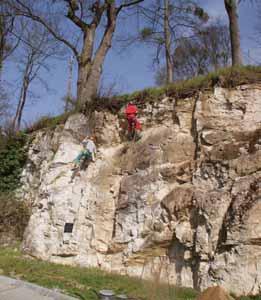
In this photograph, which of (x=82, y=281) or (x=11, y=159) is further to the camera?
(x=11, y=159)

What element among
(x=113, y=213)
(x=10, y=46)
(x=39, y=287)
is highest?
(x=10, y=46)

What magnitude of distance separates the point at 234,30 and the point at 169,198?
23.4 ft

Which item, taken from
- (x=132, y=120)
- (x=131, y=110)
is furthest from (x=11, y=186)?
(x=131, y=110)

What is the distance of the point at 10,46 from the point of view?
22094mm

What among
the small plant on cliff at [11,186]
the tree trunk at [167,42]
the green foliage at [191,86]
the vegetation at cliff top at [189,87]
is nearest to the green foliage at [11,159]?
the small plant on cliff at [11,186]

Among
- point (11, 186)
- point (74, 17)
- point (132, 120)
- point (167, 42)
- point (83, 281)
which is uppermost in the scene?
point (167, 42)

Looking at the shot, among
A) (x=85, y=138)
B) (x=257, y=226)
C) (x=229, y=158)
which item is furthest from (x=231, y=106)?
(x=85, y=138)

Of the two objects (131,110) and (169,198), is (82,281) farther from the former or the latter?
(131,110)

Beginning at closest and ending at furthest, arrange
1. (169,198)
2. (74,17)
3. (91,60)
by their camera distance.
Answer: (169,198), (91,60), (74,17)

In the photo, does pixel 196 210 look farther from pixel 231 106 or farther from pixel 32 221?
pixel 32 221

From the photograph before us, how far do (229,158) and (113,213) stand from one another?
3.26m

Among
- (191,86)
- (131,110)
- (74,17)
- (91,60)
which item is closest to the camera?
(191,86)

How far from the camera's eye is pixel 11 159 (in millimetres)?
14648

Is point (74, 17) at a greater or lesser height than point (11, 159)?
greater
